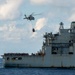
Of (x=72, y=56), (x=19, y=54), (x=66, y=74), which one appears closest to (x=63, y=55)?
(x=72, y=56)

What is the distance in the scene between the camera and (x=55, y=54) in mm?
115562

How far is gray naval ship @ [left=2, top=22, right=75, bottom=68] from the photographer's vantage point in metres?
115

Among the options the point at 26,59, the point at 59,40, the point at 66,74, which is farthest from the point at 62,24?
the point at 66,74

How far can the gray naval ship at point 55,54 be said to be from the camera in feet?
377

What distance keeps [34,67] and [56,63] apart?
501 centimetres

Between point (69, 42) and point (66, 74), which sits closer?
point (66, 74)

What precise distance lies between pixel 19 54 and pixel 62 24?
39.1 feet

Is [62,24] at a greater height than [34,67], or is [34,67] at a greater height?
[62,24]

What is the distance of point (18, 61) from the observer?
4660 inches

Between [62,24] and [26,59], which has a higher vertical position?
[62,24]

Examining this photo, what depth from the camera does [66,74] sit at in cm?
9462

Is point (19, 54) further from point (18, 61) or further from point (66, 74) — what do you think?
point (66, 74)

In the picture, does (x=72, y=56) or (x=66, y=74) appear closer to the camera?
(x=66, y=74)

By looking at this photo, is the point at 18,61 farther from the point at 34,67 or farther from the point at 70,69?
the point at 70,69
